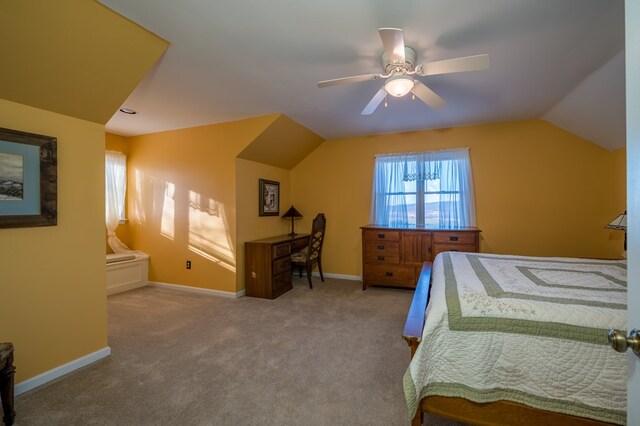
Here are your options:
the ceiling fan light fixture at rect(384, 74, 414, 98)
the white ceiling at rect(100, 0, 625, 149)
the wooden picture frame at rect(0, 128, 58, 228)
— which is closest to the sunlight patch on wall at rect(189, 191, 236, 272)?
the white ceiling at rect(100, 0, 625, 149)

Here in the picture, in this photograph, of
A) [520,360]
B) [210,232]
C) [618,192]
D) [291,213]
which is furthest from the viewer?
[291,213]

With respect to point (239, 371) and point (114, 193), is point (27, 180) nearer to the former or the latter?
point (239, 371)

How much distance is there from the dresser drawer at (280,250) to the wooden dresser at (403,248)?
1.20 metres

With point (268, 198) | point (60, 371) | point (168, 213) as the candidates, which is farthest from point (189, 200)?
Result: point (60, 371)

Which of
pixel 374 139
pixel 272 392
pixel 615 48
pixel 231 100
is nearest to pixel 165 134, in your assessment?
pixel 231 100

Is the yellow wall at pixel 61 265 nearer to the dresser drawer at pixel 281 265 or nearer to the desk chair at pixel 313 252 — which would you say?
the dresser drawer at pixel 281 265

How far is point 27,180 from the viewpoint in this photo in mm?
1875

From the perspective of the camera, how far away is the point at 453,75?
2520 millimetres

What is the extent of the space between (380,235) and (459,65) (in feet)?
8.77

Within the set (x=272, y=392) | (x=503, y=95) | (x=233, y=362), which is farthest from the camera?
(x=503, y=95)

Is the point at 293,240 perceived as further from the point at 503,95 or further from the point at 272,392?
the point at 503,95

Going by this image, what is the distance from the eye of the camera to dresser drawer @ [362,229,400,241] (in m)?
3.98

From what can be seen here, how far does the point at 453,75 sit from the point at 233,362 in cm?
324

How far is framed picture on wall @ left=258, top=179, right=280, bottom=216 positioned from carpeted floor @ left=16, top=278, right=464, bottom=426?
1623mm
